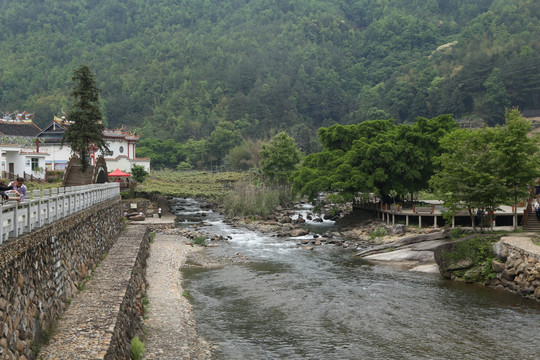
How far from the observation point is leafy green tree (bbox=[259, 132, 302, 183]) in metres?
72.8

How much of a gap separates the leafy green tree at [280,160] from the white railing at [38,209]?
50437 millimetres

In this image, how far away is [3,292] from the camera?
10.0 m

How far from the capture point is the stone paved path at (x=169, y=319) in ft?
53.6

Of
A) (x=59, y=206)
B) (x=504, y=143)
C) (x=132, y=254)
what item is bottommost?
(x=132, y=254)

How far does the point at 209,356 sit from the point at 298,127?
387 feet

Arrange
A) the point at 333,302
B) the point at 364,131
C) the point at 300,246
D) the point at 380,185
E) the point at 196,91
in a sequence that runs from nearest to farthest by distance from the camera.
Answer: the point at 333,302, the point at 300,246, the point at 380,185, the point at 364,131, the point at 196,91

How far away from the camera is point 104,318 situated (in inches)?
571

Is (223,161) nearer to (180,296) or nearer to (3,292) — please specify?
(180,296)

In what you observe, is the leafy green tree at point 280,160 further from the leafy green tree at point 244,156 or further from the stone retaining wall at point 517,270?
the stone retaining wall at point 517,270

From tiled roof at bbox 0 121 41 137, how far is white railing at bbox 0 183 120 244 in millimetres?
57139

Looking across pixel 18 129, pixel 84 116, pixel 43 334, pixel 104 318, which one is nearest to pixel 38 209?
pixel 43 334

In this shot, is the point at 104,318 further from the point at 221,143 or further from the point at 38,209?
the point at 221,143

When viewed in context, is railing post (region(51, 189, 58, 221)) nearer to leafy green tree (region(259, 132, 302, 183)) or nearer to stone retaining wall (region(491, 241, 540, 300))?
stone retaining wall (region(491, 241, 540, 300))

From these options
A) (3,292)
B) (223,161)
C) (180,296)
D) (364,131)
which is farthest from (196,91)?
(3,292)
